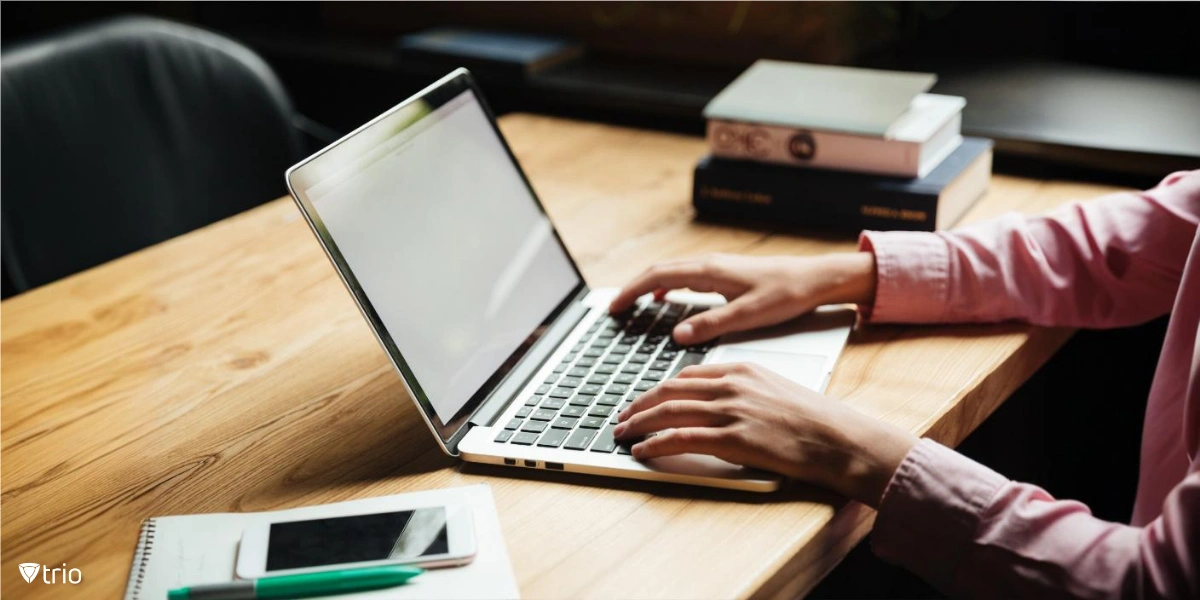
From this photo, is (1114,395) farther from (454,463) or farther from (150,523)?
(150,523)

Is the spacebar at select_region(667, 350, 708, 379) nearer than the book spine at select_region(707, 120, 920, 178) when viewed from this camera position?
Yes

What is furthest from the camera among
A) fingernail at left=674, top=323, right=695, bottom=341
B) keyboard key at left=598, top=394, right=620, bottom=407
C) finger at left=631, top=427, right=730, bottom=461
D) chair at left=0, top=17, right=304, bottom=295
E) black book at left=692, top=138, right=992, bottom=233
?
chair at left=0, top=17, right=304, bottom=295

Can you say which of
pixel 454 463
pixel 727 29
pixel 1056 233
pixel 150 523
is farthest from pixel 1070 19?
pixel 150 523

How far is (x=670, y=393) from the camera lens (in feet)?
2.78

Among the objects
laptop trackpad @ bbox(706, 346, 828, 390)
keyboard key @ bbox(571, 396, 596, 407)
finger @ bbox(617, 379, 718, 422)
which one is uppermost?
finger @ bbox(617, 379, 718, 422)

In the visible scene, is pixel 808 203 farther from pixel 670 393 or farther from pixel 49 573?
pixel 49 573

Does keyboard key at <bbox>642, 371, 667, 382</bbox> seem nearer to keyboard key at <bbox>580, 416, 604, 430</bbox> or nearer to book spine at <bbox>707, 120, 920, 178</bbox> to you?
keyboard key at <bbox>580, 416, 604, 430</bbox>

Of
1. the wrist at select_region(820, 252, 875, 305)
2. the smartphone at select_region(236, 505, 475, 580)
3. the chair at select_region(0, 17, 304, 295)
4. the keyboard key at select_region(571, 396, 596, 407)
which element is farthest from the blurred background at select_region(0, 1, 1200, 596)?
the smartphone at select_region(236, 505, 475, 580)

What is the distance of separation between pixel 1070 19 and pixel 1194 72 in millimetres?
197

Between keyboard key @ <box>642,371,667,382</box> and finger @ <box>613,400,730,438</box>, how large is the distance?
110mm

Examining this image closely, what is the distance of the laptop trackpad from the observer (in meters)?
0.94

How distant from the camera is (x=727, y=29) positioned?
1.79 meters

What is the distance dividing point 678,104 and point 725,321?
2.30 feet

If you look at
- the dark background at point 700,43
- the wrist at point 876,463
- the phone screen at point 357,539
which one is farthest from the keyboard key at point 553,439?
the dark background at point 700,43
